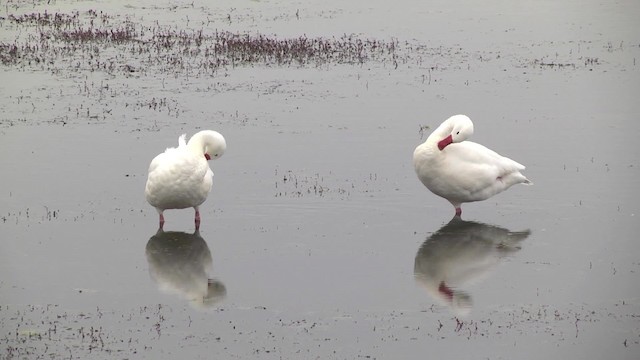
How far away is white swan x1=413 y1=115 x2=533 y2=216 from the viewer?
1662 cm

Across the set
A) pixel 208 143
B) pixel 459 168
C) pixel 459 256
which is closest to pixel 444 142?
pixel 459 168

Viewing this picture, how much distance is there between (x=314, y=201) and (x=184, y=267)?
323 cm

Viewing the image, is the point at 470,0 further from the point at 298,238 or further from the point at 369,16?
the point at 298,238

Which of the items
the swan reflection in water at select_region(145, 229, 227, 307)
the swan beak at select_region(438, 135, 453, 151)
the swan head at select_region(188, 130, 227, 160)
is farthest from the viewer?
the swan beak at select_region(438, 135, 453, 151)

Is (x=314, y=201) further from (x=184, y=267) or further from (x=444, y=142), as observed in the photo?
(x=184, y=267)

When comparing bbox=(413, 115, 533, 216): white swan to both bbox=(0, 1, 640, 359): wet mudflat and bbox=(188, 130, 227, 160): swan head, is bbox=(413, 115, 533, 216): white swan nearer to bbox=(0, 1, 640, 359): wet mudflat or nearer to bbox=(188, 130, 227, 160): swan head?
bbox=(0, 1, 640, 359): wet mudflat

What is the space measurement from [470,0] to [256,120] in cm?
1768

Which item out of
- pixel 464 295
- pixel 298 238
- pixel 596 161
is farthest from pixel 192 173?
pixel 596 161

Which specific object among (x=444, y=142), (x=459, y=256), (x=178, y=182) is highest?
(x=444, y=142)

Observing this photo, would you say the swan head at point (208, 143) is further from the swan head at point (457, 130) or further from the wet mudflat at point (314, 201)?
the swan head at point (457, 130)

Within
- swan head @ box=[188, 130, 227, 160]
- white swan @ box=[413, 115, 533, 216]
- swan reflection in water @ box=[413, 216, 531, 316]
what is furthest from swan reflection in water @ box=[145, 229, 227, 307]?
white swan @ box=[413, 115, 533, 216]

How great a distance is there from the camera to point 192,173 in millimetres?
15617

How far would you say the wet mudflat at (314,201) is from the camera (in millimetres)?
12344

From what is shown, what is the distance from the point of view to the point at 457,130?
55.7 ft
